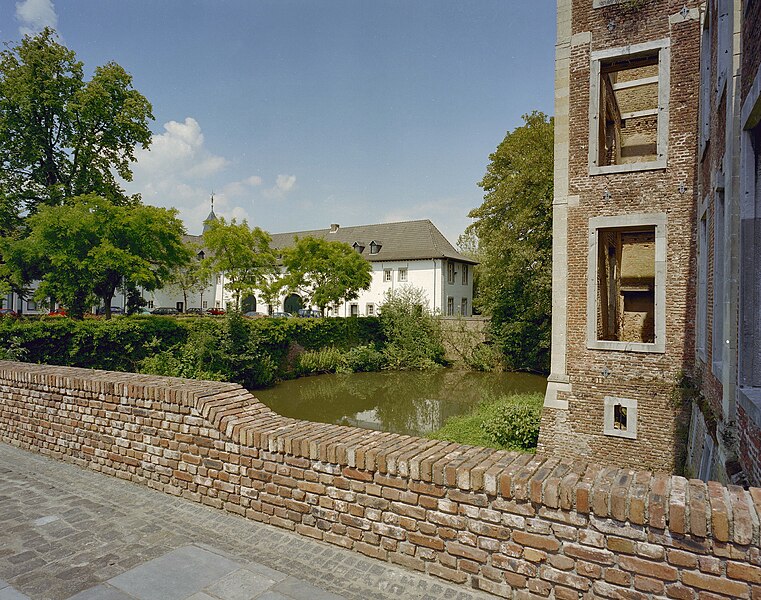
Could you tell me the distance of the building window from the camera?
22.3 ft

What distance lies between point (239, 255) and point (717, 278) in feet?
83.4

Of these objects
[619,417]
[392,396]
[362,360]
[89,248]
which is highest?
[89,248]

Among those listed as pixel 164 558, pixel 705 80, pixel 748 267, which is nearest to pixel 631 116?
pixel 705 80

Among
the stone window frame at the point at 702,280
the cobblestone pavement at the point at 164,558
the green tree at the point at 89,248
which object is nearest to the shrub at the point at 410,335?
the green tree at the point at 89,248

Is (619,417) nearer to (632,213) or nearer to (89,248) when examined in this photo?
(632,213)

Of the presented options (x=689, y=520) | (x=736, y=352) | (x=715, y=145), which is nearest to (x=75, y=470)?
(x=689, y=520)

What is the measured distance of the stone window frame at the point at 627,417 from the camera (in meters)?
10.6

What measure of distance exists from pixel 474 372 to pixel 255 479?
87.7 feet

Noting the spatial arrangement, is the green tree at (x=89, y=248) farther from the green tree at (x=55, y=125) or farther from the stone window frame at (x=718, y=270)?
→ the stone window frame at (x=718, y=270)

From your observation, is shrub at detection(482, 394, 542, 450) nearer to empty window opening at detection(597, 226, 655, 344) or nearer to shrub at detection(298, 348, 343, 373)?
empty window opening at detection(597, 226, 655, 344)

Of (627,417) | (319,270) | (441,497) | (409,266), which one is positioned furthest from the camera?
(409,266)

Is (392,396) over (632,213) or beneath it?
beneath

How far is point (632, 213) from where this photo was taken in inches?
424

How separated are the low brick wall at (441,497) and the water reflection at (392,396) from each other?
42.8 feet
